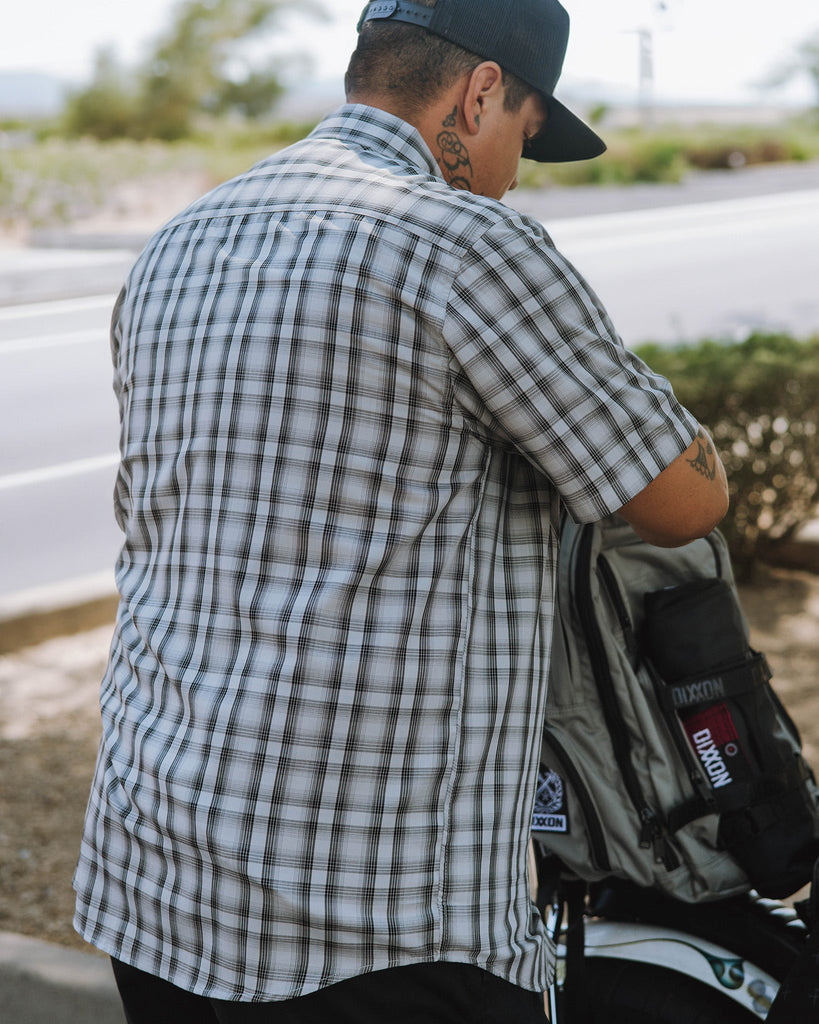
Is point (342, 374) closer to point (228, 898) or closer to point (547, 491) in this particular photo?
point (547, 491)

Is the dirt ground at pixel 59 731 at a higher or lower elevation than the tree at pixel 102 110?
higher

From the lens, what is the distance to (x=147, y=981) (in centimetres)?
140

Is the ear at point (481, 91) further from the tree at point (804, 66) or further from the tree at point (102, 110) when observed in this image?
the tree at point (804, 66)

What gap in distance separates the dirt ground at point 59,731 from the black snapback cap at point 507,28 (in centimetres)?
265

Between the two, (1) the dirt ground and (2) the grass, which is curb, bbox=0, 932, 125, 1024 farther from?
(2) the grass

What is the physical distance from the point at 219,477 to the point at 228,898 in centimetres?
49

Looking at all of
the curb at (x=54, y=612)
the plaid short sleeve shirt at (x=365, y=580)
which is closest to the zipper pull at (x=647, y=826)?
the plaid short sleeve shirt at (x=365, y=580)

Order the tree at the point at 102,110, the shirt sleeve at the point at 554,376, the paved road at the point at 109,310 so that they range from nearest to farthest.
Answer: the shirt sleeve at the point at 554,376, the paved road at the point at 109,310, the tree at the point at 102,110

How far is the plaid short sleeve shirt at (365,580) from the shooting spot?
1.24 metres

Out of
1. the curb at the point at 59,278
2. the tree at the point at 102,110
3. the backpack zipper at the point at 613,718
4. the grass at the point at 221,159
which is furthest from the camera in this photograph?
the tree at the point at 102,110

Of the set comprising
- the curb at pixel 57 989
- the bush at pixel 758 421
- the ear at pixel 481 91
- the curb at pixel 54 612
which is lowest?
the curb at pixel 54 612

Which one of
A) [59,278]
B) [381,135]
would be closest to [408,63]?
[381,135]

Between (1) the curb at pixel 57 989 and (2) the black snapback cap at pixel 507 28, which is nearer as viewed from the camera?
(2) the black snapback cap at pixel 507 28

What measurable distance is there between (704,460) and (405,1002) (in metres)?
0.74
